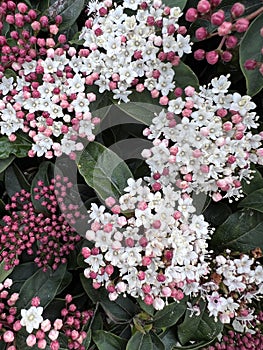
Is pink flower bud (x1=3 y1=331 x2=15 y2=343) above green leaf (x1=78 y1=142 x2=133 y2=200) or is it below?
below

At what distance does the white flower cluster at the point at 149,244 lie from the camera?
96 cm

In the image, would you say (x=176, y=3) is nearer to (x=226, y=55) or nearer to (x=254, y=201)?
(x=226, y=55)

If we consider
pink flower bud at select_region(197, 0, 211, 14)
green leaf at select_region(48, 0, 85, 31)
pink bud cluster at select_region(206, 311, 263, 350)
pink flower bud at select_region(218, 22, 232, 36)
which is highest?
pink flower bud at select_region(197, 0, 211, 14)

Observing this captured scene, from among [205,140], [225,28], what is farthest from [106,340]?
[225,28]

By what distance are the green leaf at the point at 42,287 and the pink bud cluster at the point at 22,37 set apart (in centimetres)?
48

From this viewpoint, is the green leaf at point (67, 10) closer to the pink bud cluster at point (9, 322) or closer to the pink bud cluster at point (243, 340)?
the pink bud cluster at point (9, 322)

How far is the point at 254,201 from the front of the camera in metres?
1.08

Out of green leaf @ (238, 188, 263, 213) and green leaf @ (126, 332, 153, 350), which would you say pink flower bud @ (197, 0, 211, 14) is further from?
green leaf @ (126, 332, 153, 350)

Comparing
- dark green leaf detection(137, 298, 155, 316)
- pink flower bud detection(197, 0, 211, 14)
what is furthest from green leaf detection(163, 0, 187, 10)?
dark green leaf detection(137, 298, 155, 316)

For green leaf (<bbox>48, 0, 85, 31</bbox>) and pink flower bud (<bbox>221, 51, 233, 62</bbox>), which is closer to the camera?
pink flower bud (<bbox>221, 51, 233, 62</bbox>)

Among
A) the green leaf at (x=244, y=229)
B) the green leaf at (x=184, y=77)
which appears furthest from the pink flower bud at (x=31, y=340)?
the green leaf at (x=184, y=77)

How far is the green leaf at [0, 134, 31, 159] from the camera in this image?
3.71 feet

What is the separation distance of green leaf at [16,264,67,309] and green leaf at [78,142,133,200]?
9.1 inches

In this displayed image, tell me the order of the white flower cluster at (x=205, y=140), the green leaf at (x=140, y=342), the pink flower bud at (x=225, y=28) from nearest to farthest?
the pink flower bud at (x=225, y=28), the white flower cluster at (x=205, y=140), the green leaf at (x=140, y=342)
